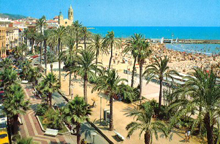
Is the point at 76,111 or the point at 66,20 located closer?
the point at 76,111

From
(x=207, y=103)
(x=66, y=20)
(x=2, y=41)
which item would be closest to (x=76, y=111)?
(x=207, y=103)

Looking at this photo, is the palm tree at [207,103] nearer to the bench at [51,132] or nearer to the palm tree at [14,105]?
the bench at [51,132]

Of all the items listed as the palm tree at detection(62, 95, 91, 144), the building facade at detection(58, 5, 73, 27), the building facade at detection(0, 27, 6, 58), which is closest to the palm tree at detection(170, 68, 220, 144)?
the palm tree at detection(62, 95, 91, 144)

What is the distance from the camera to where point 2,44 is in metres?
74.8

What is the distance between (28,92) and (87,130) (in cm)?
1912

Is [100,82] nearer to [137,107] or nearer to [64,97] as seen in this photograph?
[137,107]

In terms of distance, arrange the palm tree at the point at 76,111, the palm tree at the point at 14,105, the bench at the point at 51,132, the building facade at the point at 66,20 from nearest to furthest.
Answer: the palm tree at the point at 76,111 < the palm tree at the point at 14,105 < the bench at the point at 51,132 < the building facade at the point at 66,20

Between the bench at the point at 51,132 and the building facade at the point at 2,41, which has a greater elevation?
the building facade at the point at 2,41

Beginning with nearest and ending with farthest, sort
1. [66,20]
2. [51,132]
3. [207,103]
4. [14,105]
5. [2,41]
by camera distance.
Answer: [207,103], [14,105], [51,132], [2,41], [66,20]

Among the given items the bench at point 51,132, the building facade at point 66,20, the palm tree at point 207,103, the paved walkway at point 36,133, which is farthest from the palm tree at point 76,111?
the building facade at point 66,20

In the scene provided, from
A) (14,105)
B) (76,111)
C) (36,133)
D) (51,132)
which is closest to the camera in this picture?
(76,111)

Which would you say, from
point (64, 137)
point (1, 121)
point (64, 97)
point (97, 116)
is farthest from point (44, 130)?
point (64, 97)

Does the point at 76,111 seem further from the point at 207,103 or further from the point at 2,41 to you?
the point at 2,41

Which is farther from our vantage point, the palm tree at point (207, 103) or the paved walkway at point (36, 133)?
the paved walkway at point (36, 133)
